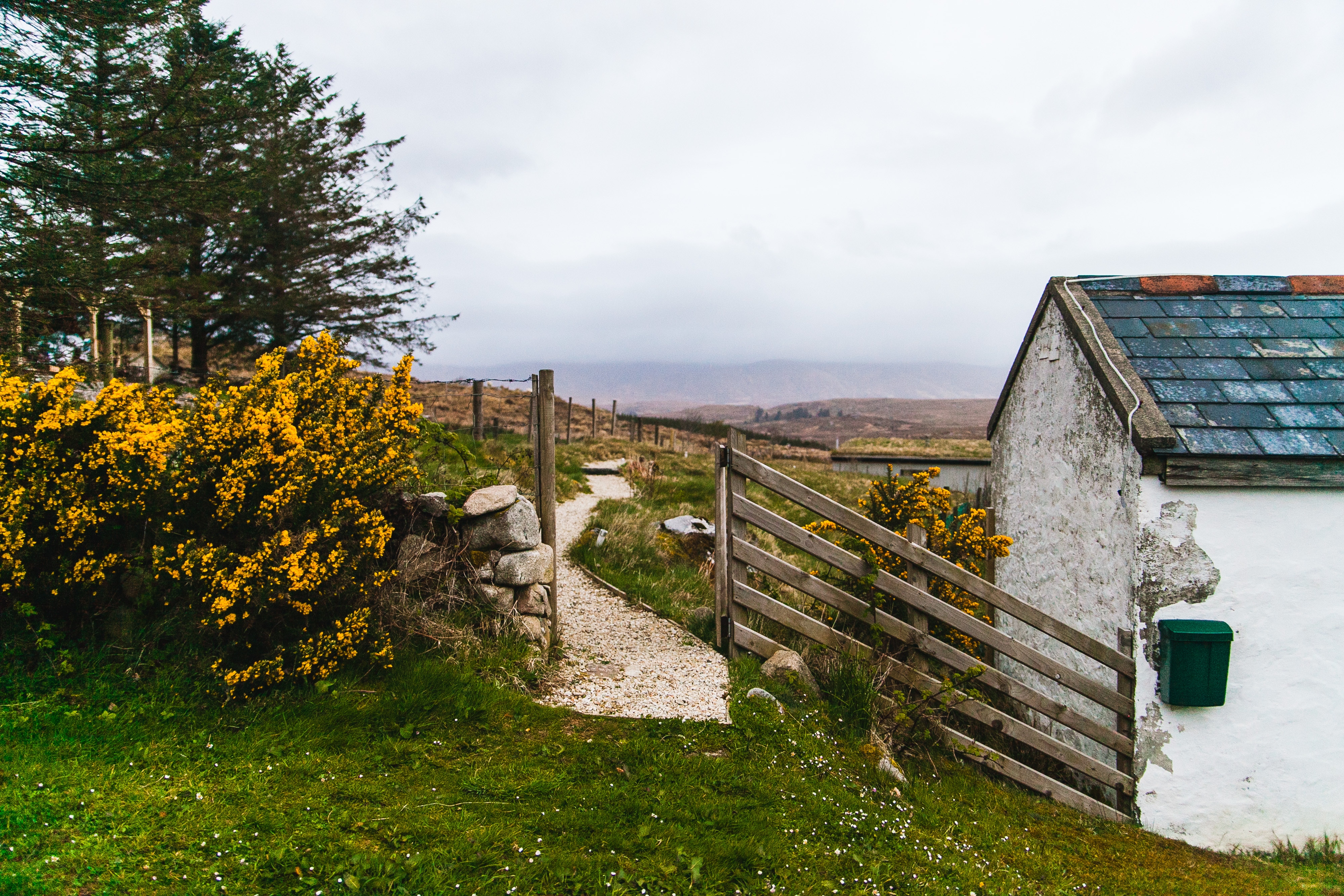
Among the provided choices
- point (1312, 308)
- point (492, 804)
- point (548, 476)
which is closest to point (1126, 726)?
point (1312, 308)

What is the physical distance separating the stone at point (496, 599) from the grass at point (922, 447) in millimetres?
19864

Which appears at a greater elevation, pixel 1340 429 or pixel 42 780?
pixel 1340 429

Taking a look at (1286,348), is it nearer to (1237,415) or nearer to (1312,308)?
(1312,308)

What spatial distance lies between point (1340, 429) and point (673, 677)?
5.96 meters

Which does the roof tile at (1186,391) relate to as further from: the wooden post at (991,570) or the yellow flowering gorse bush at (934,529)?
the wooden post at (991,570)

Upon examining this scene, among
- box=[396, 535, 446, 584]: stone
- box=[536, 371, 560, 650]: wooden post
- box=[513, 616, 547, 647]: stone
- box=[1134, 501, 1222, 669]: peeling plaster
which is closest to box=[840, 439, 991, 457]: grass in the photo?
box=[1134, 501, 1222, 669]: peeling plaster

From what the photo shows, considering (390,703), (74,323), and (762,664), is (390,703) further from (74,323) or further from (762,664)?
(74,323)

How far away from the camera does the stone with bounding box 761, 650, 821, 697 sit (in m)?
5.43

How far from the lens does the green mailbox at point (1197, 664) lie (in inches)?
211

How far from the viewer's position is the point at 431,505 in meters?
5.96

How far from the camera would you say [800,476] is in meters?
24.9

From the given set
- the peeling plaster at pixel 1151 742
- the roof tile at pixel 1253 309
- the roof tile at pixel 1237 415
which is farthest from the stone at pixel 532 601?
the roof tile at pixel 1253 309

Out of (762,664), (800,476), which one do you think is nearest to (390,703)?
(762,664)

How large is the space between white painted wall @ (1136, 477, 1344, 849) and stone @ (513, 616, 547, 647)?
496cm
